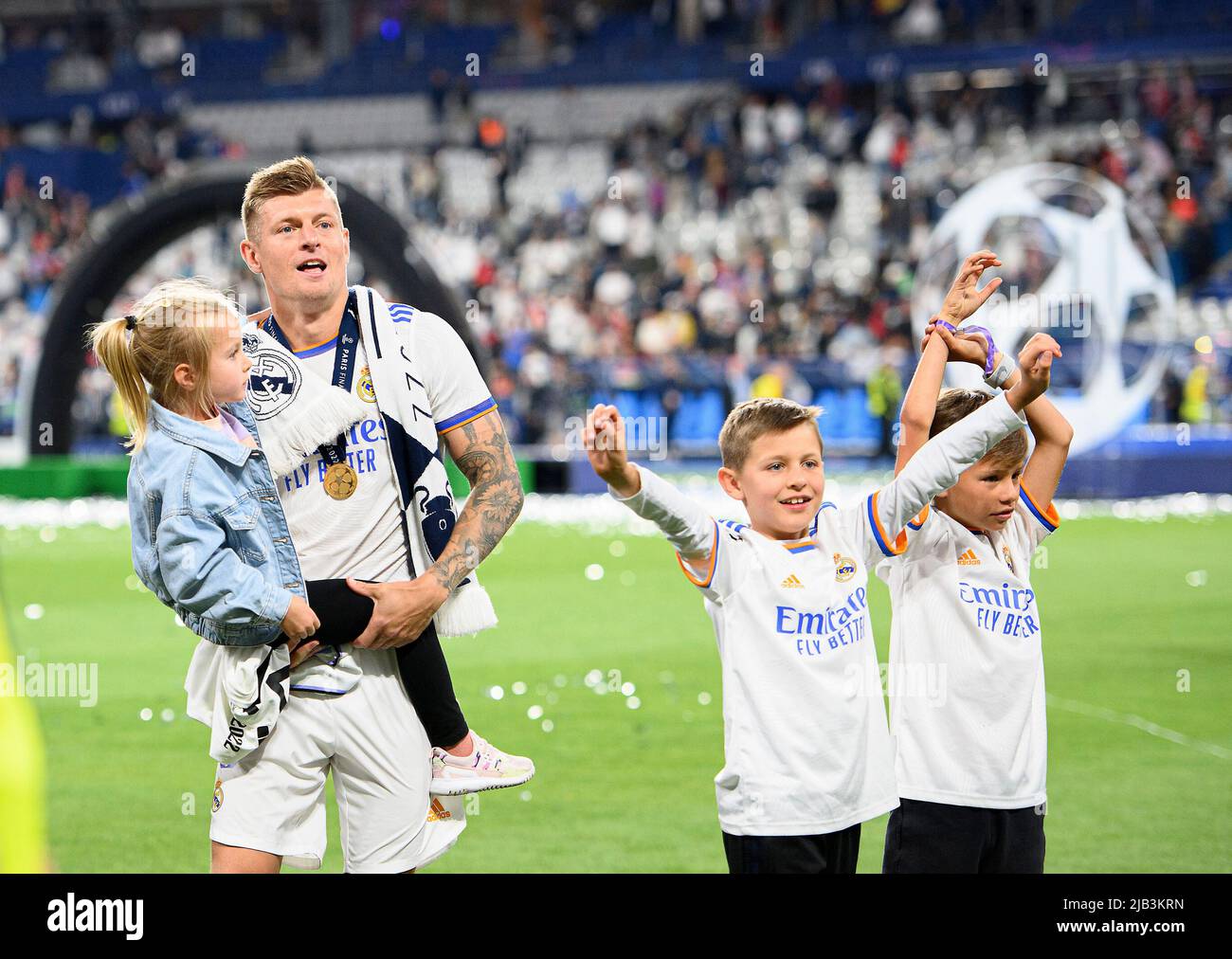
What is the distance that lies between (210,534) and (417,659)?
0.60m

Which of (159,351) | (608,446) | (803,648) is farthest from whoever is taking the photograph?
(803,648)

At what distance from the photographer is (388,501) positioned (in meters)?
3.70

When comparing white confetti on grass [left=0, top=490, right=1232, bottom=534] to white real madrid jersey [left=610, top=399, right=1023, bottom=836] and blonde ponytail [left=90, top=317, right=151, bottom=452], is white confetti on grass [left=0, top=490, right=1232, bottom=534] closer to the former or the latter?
white real madrid jersey [left=610, top=399, right=1023, bottom=836]

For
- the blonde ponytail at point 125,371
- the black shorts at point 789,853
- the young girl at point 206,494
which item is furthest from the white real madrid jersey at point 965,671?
the blonde ponytail at point 125,371

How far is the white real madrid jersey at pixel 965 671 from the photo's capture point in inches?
149

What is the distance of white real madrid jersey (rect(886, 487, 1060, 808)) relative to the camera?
12.4ft

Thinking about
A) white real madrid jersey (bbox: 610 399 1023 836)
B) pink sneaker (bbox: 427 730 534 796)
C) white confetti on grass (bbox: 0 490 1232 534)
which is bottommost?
white confetti on grass (bbox: 0 490 1232 534)

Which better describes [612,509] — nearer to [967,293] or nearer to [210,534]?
[967,293]

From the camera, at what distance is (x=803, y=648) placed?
11.8 ft

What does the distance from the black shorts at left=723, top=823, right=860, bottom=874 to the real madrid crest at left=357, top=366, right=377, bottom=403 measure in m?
1.33

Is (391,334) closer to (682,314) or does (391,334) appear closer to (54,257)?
(682,314)

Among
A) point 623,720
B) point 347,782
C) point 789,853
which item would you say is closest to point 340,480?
point 347,782

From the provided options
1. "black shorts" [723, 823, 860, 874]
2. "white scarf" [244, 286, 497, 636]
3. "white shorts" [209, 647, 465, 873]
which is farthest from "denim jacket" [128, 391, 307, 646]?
"black shorts" [723, 823, 860, 874]
